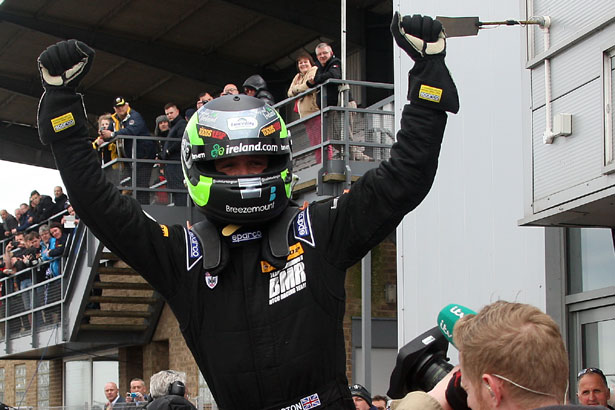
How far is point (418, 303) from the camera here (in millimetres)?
10570

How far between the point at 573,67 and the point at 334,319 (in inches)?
177

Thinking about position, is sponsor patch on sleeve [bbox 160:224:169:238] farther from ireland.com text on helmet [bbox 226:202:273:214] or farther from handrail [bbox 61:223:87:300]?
handrail [bbox 61:223:87:300]

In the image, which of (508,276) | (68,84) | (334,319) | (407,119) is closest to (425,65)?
(407,119)

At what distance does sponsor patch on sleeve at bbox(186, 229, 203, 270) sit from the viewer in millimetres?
3818

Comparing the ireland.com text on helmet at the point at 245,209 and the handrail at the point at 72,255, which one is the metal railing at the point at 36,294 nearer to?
the handrail at the point at 72,255

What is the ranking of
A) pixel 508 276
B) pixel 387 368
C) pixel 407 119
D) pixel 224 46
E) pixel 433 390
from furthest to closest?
pixel 224 46, pixel 387 368, pixel 508 276, pixel 407 119, pixel 433 390

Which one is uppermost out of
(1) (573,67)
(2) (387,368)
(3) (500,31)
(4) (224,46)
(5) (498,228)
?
(4) (224,46)

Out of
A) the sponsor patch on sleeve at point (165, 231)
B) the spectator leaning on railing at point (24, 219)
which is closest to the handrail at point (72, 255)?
the spectator leaning on railing at point (24, 219)

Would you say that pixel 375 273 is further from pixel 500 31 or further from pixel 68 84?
pixel 68 84

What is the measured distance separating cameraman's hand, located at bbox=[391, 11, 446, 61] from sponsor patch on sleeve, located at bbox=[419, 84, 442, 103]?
0.11 m

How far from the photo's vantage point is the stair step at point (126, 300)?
57.4ft

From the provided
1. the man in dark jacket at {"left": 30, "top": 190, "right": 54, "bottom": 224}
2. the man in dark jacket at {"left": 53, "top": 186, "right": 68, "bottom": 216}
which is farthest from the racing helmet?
the man in dark jacket at {"left": 30, "top": 190, "right": 54, "bottom": 224}

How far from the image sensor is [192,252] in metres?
3.83

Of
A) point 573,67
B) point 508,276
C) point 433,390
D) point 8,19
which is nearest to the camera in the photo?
point 433,390
